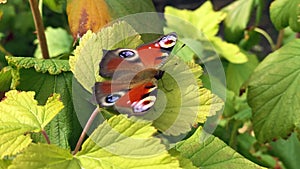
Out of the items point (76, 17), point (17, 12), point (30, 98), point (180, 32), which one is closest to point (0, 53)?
point (76, 17)

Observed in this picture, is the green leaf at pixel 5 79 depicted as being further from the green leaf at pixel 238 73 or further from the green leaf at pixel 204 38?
the green leaf at pixel 238 73

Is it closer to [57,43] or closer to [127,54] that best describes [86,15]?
[127,54]

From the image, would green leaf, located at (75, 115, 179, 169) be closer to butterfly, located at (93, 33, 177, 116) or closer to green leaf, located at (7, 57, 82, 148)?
butterfly, located at (93, 33, 177, 116)

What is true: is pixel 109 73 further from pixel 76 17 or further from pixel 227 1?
pixel 227 1

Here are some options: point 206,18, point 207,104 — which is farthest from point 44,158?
point 206,18

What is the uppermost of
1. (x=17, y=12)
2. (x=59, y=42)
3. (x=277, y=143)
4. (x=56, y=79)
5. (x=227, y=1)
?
(x=56, y=79)

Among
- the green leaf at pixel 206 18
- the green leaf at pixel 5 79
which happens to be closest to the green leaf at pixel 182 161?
the green leaf at pixel 5 79

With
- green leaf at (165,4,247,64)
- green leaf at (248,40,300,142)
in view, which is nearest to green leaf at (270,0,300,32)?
green leaf at (248,40,300,142)

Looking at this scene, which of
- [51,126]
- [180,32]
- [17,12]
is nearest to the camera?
[51,126]
